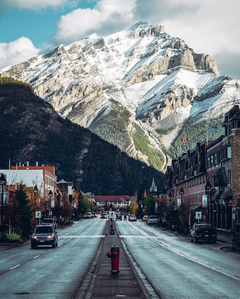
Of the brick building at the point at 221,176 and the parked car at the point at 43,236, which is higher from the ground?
the brick building at the point at 221,176

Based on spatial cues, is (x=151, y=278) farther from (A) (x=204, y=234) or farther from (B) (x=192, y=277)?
(A) (x=204, y=234)

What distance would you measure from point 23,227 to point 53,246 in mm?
12986

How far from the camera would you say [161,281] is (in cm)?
2017

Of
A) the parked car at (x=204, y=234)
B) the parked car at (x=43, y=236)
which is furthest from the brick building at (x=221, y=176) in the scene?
the parked car at (x=43, y=236)

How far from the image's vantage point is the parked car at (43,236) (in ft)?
143

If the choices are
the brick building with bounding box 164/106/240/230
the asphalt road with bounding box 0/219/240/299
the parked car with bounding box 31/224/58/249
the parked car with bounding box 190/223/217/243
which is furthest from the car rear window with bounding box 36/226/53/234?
the brick building with bounding box 164/106/240/230

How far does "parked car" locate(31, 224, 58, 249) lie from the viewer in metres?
43.6

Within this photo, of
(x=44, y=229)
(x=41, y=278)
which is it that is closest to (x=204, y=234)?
(x=44, y=229)

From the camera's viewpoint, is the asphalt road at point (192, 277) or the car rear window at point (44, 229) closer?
the asphalt road at point (192, 277)

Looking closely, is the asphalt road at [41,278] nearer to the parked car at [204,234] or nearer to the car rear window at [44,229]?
the car rear window at [44,229]

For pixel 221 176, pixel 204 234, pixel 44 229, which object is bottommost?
pixel 204 234

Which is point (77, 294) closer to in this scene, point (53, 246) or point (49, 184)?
point (53, 246)

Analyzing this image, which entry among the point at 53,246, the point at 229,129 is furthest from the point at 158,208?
the point at 53,246

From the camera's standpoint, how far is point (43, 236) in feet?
144
